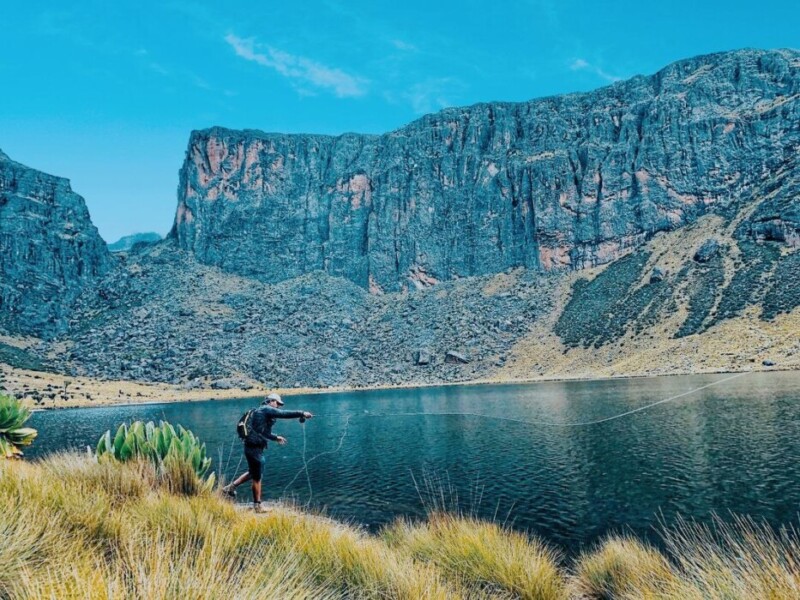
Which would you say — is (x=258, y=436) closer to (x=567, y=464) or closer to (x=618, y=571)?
(x=618, y=571)

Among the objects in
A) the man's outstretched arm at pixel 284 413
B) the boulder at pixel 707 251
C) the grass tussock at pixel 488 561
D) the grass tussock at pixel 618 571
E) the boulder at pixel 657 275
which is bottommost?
the grass tussock at pixel 618 571

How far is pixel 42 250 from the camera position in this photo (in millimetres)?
131000

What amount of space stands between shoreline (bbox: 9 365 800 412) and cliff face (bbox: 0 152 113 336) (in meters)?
37.0

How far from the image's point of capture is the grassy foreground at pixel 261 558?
354 cm

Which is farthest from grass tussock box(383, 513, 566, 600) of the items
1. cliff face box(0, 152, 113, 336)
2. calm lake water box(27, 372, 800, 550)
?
cliff face box(0, 152, 113, 336)

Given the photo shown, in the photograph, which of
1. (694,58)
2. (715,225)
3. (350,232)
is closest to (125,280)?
(350,232)

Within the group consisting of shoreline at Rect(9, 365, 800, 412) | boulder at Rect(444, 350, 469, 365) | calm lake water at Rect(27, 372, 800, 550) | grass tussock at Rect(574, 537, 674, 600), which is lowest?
shoreline at Rect(9, 365, 800, 412)

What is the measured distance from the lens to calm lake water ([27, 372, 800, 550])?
14.1 m

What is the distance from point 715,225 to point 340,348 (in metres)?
81.3

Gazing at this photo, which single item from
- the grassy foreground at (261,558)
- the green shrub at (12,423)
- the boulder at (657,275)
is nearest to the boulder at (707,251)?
the boulder at (657,275)

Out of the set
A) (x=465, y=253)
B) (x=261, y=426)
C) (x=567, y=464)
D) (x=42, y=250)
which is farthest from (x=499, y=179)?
(x=261, y=426)

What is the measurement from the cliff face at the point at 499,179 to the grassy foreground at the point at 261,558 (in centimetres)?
11705

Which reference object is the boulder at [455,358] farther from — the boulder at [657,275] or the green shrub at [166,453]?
the green shrub at [166,453]

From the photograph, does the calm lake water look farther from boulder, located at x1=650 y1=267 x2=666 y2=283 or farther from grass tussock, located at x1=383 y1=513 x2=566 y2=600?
boulder, located at x1=650 y1=267 x2=666 y2=283
